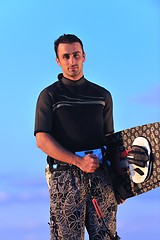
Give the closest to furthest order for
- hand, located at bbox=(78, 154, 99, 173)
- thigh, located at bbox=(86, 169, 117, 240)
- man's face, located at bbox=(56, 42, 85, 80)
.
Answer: hand, located at bbox=(78, 154, 99, 173) < thigh, located at bbox=(86, 169, 117, 240) < man's face, located at bbox=(56, 42, 85, 80)

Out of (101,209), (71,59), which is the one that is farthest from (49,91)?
(101,209)

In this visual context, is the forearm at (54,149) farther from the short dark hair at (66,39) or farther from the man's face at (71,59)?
the short dark hair at (66,39)

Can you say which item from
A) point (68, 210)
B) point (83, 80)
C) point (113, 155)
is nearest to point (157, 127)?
point (113, 155)

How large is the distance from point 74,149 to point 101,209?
20.9 inches

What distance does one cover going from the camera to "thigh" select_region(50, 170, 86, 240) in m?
Result: 4.11

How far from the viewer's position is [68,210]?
411 cm

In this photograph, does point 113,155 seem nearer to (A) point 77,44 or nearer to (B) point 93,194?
(B) point 93,194

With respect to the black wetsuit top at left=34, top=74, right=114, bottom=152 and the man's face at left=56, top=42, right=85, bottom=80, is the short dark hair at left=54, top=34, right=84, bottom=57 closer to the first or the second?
the man's face at left=56, top=42, right=85, bottom=80

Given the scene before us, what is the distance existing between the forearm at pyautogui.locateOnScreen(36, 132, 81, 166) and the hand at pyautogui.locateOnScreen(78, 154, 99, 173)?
0.11ft

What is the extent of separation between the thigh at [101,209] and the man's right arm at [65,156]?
166 millimetres

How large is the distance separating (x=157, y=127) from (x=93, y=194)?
83 cm

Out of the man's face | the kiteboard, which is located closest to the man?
the man's face

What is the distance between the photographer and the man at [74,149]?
13.5 feet

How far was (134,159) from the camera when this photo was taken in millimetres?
4496
